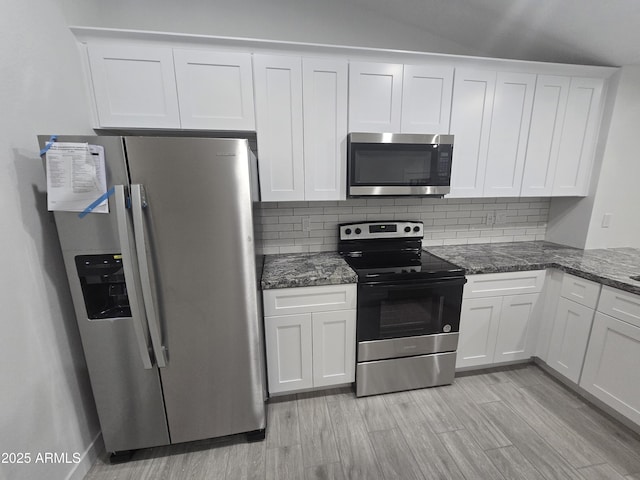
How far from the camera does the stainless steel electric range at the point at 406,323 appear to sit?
1771 mm

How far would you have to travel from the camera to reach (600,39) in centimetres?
182

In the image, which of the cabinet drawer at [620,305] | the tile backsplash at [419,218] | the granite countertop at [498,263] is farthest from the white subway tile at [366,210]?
the cabinet drawer at [620,305]

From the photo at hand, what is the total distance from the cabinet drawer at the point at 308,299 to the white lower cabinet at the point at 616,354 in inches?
63.9

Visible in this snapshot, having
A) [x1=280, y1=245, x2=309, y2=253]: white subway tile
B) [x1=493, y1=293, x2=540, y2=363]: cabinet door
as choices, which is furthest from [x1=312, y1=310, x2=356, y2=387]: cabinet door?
[x1=493, y1=293, x2=540, y2=363]: cabinet door

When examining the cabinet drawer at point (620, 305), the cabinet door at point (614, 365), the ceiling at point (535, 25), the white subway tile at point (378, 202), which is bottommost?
the cabinet door at point (614, 365)

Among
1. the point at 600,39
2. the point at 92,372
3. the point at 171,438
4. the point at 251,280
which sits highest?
the point at 600,39

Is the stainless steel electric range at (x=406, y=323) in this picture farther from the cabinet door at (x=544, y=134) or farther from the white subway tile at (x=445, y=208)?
the cabinet door at (x=544, y=134)

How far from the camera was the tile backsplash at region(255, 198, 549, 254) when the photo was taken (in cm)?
218

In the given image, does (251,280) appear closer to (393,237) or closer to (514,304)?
(393,237)

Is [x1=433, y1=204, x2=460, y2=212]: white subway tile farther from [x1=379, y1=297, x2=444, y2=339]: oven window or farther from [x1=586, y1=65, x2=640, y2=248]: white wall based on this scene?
[x1=586, y1=65, x2=640, y2=248]: white wall

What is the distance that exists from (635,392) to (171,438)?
9.08ft

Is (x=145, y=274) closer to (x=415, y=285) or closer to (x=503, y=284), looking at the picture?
(x=415, y=285)

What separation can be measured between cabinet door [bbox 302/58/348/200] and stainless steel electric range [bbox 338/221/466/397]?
628mm

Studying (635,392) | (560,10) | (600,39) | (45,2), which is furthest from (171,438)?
(600,39)
